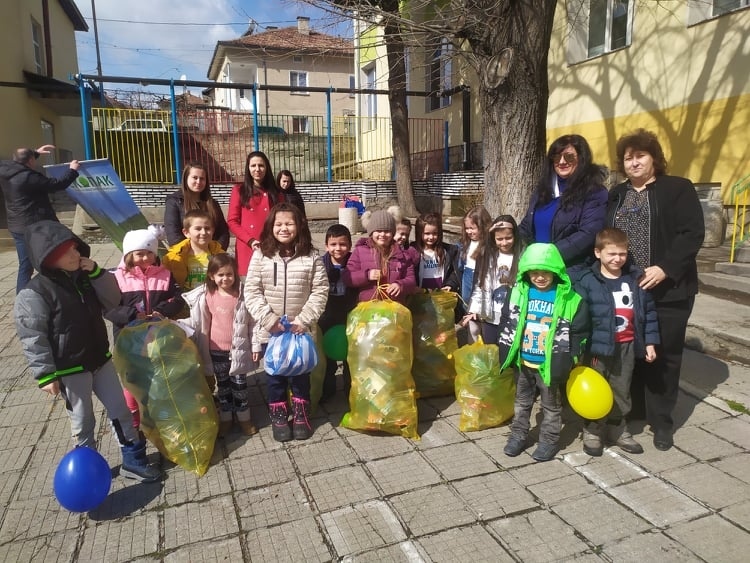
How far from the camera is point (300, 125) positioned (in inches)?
520

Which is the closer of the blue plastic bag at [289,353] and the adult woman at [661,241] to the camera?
the adult woman at [661,241]

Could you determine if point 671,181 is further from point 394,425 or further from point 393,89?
point 393,89

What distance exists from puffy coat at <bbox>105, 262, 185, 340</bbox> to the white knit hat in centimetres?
12

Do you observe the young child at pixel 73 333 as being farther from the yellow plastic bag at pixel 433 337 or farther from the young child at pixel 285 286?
the yellow plastic bag at pixel 433 337

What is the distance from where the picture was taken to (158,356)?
114 inches

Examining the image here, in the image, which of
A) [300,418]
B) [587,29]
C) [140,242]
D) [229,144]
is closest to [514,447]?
[300,418]

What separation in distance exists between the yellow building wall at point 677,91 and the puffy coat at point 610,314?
5.56 m

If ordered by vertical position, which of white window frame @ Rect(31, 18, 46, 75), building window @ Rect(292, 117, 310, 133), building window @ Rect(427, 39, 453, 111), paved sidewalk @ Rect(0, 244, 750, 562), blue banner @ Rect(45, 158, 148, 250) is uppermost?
white window frame @ Rect(31, 18, 46, 75)

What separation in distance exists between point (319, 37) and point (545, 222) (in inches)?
234

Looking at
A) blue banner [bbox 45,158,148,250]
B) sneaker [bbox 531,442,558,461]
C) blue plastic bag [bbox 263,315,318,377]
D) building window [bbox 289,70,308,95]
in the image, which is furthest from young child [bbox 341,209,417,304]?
building window [bbox 289,70,308,95]

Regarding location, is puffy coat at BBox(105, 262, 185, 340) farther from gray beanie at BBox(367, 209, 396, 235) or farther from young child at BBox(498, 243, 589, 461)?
young child at BBox(498, 243, 589, 461)

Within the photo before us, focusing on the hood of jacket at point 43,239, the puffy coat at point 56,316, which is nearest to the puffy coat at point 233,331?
the puffy coat at point 56,316

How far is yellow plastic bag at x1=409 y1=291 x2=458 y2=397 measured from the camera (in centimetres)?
378

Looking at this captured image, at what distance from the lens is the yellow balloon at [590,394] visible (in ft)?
9.37
